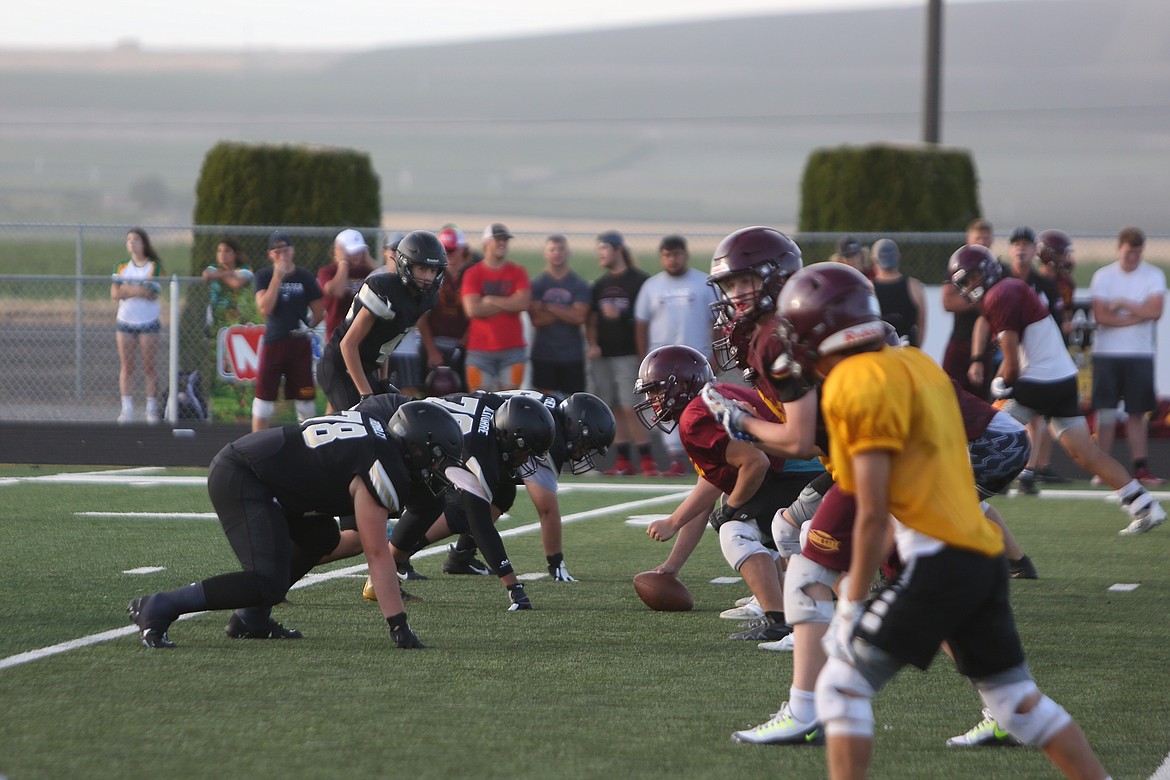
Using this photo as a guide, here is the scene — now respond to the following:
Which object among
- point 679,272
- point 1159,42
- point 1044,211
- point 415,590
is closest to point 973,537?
point 415,590

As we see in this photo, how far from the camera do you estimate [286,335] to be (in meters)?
11.8

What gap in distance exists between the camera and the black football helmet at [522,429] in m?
6.51

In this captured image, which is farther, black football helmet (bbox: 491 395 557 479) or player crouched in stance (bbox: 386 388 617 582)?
player crouched in stance (bbox: 386 388 617 582)

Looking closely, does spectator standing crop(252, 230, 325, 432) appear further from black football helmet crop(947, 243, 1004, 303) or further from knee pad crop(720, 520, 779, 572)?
knee pad crop(720, 520, 779, 572)

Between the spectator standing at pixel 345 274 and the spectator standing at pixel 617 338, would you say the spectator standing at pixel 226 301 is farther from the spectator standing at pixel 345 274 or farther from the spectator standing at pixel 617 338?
the spectator standing at pixel 617 338

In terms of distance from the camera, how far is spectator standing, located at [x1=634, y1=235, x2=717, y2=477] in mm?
12281

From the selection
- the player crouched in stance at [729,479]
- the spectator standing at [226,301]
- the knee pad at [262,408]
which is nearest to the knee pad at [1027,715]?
the player crouched in stance at [729,479]

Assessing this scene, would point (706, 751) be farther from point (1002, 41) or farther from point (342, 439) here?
point (1002, 41)

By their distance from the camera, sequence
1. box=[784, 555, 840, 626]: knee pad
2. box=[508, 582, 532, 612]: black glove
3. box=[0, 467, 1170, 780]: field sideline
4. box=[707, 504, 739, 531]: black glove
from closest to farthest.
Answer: box=[0, 467, 1170, 780]: field sideline
box=[784, 555, 840, 626]: knee pad
box=[707, 504, 739, 531]: black glove
box=[508, 582, 532, 612]: black glove

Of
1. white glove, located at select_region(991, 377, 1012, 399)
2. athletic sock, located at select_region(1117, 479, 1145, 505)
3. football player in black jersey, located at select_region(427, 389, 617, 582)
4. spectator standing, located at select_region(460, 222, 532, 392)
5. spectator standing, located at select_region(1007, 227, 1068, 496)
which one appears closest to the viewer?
football player in black jersey, located at select_region(427, 389, 617, 582)

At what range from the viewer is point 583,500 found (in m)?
11.1

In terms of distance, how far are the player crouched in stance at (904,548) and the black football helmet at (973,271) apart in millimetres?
4812

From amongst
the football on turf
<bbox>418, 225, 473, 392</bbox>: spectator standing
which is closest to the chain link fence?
<bbox>418, 225, 473, 392</bbox>: spectator standing

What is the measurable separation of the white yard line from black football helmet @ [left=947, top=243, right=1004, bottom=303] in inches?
118
